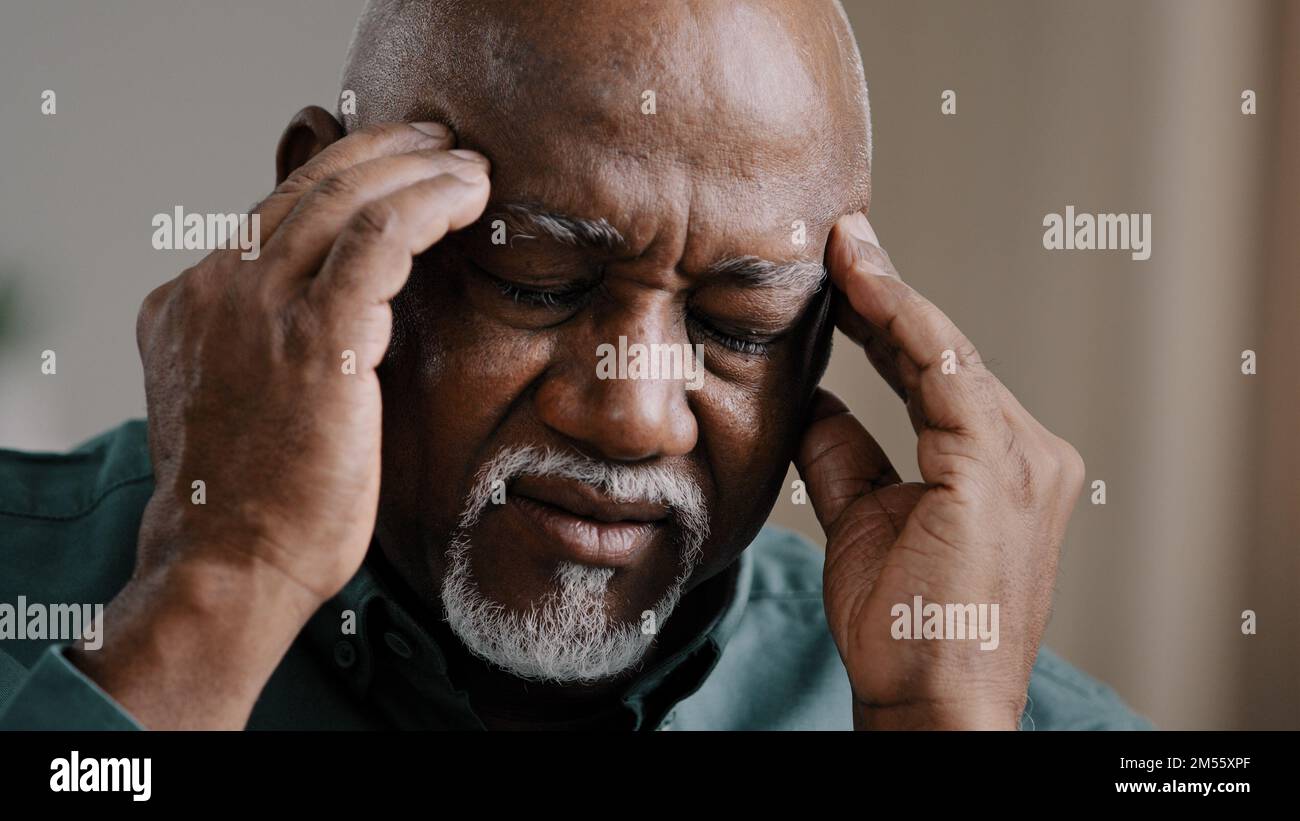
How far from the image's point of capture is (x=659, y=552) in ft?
4.20

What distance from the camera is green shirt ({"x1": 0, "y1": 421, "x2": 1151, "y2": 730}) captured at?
1419 millimetres

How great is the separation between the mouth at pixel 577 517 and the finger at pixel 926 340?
33cm

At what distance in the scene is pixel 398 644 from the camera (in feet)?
4.51

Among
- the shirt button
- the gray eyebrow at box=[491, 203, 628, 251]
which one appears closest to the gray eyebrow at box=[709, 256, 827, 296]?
the gray eyebrow at box=[491, 203, 628, 251]

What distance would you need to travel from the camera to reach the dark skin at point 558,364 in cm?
103

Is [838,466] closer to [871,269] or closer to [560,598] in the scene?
[871,269]

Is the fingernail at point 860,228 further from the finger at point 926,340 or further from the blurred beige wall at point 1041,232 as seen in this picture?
the blurred beige wall at point 1041,232

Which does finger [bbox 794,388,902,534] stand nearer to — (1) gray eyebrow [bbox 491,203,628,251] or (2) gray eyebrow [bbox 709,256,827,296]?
(2) gray eyebrow [bbox 709,256,827,296]

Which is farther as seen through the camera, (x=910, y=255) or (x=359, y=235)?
(x=910, y=255)

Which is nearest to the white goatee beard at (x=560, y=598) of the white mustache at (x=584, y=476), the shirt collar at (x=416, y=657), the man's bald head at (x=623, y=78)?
the white mustache at (x=584, y=476)

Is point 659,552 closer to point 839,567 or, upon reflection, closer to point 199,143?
point 839,567

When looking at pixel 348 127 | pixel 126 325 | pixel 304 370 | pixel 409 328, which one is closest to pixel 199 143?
pixel 126 325

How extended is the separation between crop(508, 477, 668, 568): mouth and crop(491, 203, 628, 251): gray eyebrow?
0.25m
